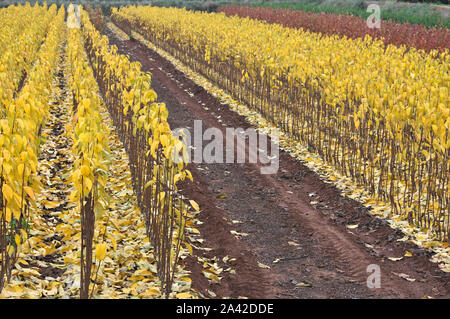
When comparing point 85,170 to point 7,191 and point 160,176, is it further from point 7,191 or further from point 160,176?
point 160,176

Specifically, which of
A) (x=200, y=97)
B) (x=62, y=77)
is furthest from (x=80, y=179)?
(x=62, y=77)

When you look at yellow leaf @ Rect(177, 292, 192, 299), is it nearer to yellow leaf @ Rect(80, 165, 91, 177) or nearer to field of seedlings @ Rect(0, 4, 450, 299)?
field of seedlings @ Rect(0, 4, 450, 299)

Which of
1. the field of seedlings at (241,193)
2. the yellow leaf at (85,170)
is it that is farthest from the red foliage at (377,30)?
the yellow leaf at (85,170)

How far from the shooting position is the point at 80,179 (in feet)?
12.3

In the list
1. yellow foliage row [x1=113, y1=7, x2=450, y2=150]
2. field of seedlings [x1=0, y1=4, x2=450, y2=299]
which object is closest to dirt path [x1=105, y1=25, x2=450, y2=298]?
field of seedlings [x1=0, y1=4, x2=450, y2=299]

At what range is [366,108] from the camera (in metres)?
6.82

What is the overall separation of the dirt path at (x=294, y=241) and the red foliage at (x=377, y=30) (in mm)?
8006

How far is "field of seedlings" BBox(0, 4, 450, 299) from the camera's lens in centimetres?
436

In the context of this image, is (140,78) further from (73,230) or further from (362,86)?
(362,86)

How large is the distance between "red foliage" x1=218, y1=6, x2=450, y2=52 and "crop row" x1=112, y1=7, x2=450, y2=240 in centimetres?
399

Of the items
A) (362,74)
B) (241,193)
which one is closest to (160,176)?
(241,193)

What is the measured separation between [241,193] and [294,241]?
1637 millimetres

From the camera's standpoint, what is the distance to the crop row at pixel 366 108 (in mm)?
5977
